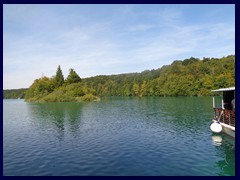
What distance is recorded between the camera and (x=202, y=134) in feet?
64.1

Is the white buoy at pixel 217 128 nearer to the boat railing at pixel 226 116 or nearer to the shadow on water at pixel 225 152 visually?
the shadow on water at pixel 225 152

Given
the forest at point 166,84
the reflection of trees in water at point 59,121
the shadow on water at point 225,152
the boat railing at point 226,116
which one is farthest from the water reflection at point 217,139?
the forest at point 166,84

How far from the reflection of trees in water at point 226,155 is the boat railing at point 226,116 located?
1143 millimetres

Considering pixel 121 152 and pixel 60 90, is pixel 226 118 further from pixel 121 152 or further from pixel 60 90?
pixel 60 90

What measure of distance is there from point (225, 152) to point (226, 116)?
4.74 metres

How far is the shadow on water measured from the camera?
12000 mm

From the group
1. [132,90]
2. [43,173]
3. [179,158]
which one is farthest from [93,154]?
[132,90]

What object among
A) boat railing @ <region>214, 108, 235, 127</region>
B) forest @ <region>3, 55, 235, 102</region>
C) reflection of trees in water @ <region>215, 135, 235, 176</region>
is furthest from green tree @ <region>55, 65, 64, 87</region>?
reflection of trees in water @ <region>215, 135, 235, 176</region>

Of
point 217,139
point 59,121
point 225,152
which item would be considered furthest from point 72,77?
point 225,152

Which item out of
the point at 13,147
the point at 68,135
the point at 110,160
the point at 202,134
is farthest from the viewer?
the point at 68,135

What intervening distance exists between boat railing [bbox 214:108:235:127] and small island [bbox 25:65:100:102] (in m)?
54.9

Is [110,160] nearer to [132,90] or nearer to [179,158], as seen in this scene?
[179,158]

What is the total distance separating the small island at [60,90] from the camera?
242ft
